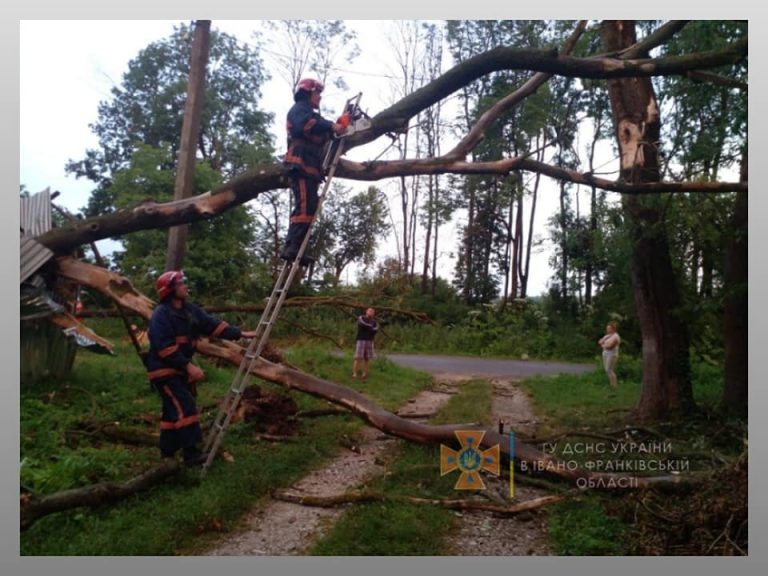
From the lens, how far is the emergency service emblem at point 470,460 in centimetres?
448

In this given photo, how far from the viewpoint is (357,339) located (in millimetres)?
5332

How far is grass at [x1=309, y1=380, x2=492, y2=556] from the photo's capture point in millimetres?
3971

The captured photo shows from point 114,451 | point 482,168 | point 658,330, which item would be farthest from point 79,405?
point 658,330

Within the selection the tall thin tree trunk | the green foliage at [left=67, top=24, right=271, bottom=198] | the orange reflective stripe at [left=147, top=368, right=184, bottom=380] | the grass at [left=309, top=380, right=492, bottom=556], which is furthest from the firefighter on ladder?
the tall thin tree trunk

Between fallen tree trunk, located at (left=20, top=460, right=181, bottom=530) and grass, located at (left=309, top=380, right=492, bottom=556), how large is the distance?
1236 millimetres

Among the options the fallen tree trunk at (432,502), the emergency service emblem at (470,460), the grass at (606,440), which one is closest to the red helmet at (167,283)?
the fallen tree trunk at (432,502)

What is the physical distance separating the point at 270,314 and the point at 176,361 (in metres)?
0.81

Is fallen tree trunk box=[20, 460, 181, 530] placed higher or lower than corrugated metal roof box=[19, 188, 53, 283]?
lower

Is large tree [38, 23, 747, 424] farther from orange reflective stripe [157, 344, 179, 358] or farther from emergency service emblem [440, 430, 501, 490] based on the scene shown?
emergency service emblem [440, 430, 501, 490]

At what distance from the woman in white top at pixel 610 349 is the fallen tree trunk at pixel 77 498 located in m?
3.41

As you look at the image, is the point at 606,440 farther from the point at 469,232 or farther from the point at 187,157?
the point at 187,157

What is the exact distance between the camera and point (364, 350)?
5.37 m

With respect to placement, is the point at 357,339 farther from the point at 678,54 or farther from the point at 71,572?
the point at 678,54

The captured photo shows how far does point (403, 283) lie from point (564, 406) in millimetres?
1539
